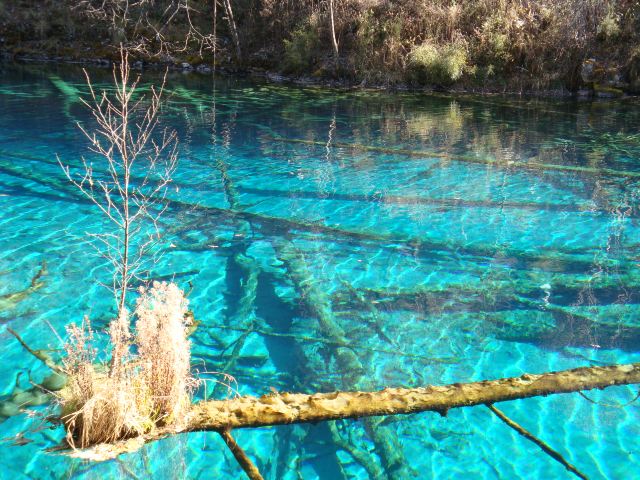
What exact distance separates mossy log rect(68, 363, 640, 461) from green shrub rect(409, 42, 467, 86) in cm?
2048

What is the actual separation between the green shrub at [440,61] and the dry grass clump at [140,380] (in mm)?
21351

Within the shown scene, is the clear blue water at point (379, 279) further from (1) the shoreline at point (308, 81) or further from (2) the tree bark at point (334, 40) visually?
(2) the tree bark at point (334, 40)

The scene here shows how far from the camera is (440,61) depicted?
914 inches

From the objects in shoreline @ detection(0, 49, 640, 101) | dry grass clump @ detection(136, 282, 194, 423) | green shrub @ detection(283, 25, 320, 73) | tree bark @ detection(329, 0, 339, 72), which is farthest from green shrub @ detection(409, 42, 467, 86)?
dry grass clump @ detection(136, 282, 194, 423)

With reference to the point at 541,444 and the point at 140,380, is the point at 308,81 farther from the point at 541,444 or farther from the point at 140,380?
the point at 541,444

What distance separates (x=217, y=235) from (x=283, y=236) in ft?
3.21

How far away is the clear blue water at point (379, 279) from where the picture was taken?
4484 mm

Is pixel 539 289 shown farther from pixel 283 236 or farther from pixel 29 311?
pixel 29 311

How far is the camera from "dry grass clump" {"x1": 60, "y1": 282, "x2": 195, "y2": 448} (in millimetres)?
3637

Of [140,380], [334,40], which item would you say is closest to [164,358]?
[140,380]

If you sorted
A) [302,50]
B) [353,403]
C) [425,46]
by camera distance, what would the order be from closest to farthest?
[353,403] → [425,46] → [302,50]

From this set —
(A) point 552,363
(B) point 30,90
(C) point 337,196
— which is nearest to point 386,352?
(A) point 552,363

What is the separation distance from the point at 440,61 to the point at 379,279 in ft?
59.7

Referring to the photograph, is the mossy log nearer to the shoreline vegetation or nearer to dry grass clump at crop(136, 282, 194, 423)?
dry grass clump at crop(136, 282, 194, 423)
